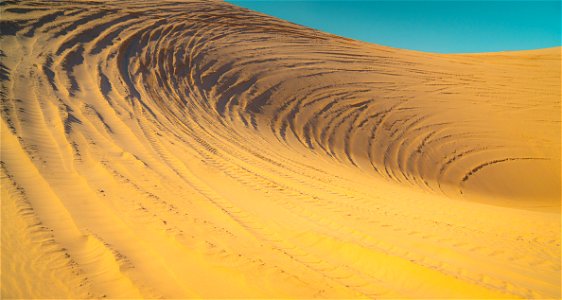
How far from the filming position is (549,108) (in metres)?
12.2

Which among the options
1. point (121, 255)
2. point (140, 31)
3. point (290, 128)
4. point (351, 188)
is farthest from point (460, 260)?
point (140, 31)

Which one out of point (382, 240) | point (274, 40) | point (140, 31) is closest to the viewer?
point (382, 240)

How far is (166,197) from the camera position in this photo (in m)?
3.96

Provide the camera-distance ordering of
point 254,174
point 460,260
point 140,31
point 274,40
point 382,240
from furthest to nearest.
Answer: point 274,40
point 140,31
point 254,174
point 382,240
point 460,260

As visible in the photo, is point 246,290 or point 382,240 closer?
point 246,290

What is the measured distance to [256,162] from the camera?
237 inches

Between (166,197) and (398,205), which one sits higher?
(398,205)

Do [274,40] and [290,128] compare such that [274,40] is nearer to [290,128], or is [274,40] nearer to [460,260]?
[290,128]

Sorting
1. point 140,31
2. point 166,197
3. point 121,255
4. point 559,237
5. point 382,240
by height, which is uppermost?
point 140,31

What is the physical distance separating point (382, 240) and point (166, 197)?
7.27ft

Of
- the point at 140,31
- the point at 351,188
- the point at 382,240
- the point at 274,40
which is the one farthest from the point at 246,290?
the point at 274,40

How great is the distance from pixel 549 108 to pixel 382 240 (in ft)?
38.8

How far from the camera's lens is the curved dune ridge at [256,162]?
2832 mm

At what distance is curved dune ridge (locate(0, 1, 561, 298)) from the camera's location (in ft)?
9.29
